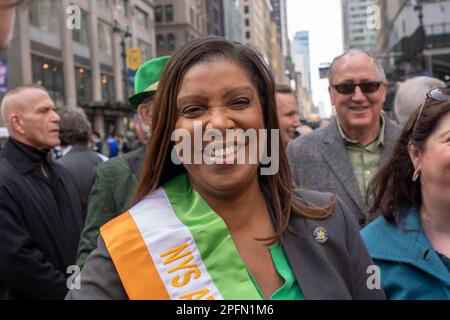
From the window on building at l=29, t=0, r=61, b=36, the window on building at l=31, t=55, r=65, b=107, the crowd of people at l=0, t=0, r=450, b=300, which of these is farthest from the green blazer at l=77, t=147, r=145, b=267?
the window on building at l=31, t=55, r=65, b=107

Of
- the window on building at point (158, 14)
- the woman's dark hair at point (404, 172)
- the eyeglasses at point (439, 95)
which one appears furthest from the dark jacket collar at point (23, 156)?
the window on building at point (158, 14)

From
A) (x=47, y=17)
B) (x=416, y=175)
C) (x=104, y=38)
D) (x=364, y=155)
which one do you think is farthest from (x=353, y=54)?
(x=104, y=38)

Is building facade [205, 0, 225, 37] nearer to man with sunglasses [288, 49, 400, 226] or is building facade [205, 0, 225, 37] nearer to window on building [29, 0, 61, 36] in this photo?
window on building [29, 0, 61, 36]

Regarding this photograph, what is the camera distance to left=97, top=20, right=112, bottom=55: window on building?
2824 centimetres

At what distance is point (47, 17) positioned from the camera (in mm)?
24594

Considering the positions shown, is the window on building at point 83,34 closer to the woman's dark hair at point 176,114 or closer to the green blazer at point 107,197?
the green blazer at point 107,197

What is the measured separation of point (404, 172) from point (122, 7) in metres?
30.8

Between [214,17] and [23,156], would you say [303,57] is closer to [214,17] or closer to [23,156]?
[214,17]

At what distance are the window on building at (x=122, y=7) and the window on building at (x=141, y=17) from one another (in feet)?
8.23

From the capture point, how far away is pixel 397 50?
3834cm

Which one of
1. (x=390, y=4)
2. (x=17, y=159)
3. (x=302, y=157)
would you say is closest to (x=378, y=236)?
(x=302, y=157)

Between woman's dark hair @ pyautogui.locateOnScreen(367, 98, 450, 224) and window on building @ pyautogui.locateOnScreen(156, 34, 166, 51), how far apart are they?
46170mm

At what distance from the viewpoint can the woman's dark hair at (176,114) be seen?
1.48 metres
